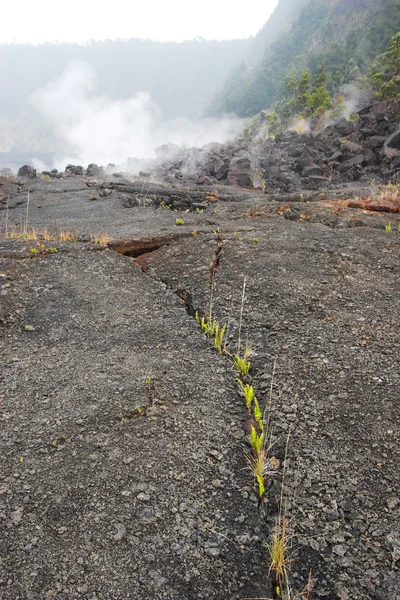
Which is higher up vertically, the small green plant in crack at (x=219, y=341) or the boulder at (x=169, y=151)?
the boulder at (x=169, y=151)

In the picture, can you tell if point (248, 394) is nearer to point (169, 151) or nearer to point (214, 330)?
point (214, 330)

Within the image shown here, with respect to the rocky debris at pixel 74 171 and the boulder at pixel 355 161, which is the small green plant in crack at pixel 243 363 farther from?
the rocky debris at pixel 74 171

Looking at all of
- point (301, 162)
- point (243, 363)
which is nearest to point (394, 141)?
point (301, 162)

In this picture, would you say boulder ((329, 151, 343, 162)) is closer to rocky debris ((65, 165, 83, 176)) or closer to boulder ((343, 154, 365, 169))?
boulder ((343, 154, 365, 169))

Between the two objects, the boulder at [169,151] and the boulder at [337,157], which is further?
the boulder at [169,151]

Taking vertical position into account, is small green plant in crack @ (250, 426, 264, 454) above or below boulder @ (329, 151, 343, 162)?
below

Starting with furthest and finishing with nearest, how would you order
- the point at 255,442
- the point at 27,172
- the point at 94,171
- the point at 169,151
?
the point at 169,151, the point at 94,171, the point at 27,172, the point at 255,442

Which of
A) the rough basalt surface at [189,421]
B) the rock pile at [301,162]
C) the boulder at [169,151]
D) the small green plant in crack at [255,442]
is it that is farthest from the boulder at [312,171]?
the small green plant in crack at [255,442]

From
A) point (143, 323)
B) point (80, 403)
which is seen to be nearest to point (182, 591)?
point (80, 403)

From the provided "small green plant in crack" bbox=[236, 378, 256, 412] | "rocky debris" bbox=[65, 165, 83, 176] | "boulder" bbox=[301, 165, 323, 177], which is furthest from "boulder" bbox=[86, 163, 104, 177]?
"small green plant in crack" bbox=[236, 378, 256, 412]

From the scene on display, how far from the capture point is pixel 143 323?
169 inches

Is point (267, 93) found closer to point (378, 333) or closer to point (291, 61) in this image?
point (291, 61)

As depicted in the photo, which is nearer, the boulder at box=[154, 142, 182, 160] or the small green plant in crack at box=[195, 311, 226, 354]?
the small green plant in crack at box=[195, 311, 226, 354]

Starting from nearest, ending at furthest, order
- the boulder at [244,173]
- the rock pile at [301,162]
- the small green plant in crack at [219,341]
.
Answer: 1. the small green plant in crack at [219,341]
2. the rock pile at [301,162]
3. the boulder at [244,173]
